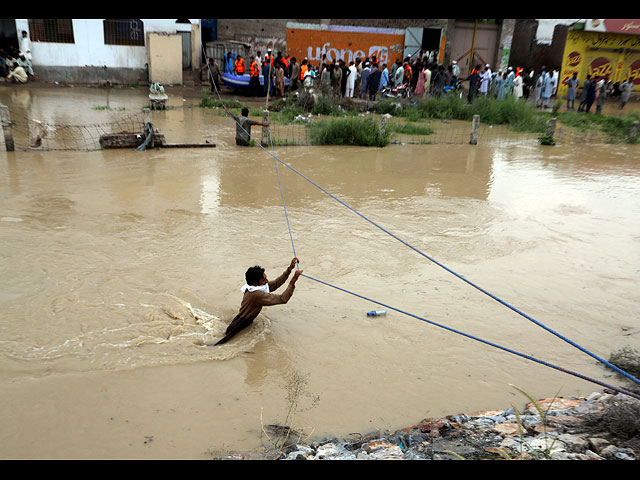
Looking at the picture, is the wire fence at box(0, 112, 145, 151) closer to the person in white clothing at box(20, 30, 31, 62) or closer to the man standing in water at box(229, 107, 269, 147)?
the man standing in water at box(229, 107, 269, 147)

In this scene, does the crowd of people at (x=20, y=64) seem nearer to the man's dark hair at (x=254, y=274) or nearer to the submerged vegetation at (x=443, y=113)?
the submerged vegetation at (x=443, y=113)

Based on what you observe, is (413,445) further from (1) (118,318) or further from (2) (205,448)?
(1) (118,318)

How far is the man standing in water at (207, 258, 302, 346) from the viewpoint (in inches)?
185

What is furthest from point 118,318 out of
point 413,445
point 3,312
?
point 413,445

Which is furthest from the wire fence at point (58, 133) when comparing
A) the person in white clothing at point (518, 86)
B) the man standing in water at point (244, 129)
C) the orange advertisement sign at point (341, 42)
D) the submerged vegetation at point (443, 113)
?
the person in white clothing at point (518, 86)

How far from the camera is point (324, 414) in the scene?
4.06m

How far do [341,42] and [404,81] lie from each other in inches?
169

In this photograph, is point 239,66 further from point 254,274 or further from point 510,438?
point 510,438

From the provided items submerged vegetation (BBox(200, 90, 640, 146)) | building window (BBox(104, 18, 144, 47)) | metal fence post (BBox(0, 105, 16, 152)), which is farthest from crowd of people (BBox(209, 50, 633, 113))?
metal fence post (BBox(0, 105, 16, 152))

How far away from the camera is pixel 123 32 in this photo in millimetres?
21500

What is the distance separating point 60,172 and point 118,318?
18.9 feet

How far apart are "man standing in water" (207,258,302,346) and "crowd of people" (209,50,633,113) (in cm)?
1426

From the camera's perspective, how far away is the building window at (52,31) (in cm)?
2030

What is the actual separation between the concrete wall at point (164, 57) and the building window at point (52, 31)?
10.2 ft
